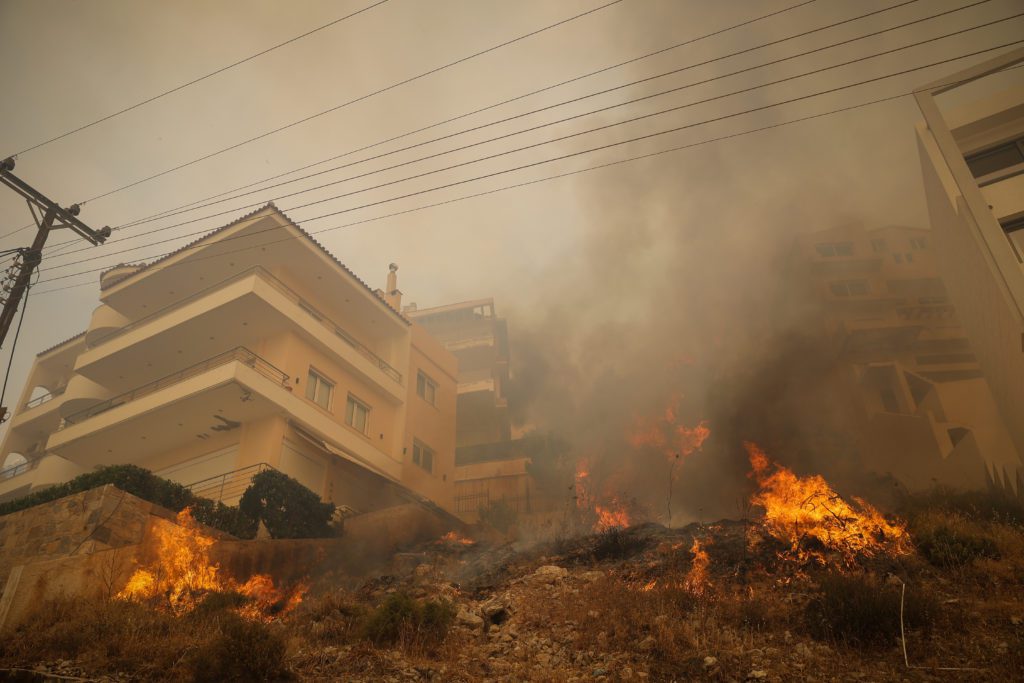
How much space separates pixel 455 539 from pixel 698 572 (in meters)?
10.2

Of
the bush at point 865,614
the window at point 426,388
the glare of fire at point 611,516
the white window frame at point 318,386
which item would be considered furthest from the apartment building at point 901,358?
the white window frame at point 318,386

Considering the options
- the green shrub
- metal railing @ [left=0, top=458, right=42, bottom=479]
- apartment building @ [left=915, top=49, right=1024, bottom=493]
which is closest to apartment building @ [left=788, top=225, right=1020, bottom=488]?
apartment building @ [left=915, top=49, right=1024, bottom=493]

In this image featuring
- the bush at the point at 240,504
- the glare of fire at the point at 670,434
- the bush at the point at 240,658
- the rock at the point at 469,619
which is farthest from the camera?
the glare of fire at the point at 670,434

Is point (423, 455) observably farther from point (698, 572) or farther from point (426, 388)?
point (698, 572)

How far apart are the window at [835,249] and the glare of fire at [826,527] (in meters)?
32.3

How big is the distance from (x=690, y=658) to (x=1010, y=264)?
1326 centimetres

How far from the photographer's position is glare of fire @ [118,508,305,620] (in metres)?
13.0

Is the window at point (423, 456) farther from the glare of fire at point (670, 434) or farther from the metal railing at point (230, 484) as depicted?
the glare of fire at point (670, 434)

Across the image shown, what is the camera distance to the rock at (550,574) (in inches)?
536

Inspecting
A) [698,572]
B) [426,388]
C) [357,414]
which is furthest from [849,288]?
[698,572]

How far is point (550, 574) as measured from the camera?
1395cm

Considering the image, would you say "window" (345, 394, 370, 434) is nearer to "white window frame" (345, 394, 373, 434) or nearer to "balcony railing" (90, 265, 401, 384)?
"white window frame" (345, 394, 373, 434)

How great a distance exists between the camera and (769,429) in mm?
27422

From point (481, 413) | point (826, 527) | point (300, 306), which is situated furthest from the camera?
point (481, 413)
